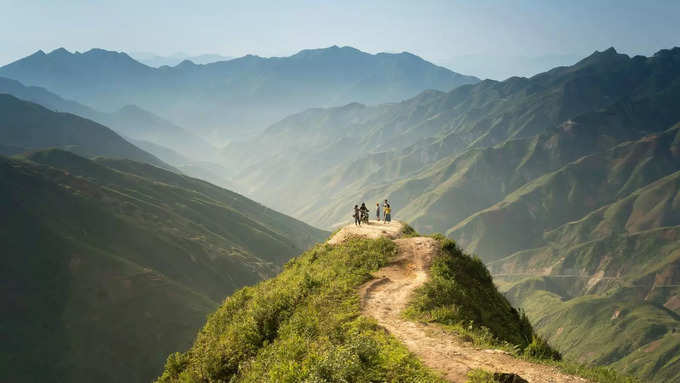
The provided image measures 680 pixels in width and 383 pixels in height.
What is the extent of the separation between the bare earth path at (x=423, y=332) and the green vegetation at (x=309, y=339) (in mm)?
659

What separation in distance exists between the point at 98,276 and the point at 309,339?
348ft

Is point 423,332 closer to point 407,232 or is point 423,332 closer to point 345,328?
point 345,328

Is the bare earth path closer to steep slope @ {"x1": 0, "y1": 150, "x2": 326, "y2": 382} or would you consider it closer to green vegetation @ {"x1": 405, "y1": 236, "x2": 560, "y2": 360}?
green vegetation @ {"x1": 405, "y1": 236, "x2": 560, "y2": 360}

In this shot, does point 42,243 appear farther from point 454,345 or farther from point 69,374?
point 454,345

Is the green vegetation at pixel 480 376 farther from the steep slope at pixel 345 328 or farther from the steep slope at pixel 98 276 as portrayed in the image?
the steep slope at pixel 98 276

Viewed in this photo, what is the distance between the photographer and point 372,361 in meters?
12.7

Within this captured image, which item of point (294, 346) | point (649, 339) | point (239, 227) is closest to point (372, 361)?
point (294, 346)

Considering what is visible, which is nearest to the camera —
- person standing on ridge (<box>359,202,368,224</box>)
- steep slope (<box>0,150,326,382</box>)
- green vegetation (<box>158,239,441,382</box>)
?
green vegetation (<box>158,239,441,382</box>)

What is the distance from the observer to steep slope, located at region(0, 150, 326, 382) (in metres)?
85.6

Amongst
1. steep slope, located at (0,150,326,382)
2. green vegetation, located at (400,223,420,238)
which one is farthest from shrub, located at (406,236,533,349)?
steep slope, located at (0,150,326,382)

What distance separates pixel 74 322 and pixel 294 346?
318ft

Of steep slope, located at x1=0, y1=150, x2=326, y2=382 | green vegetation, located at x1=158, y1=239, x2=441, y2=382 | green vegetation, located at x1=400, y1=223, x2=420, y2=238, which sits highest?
green vegetation, located at x1=400, y1=223, x2=420, y2=238

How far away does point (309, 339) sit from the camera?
613 inches

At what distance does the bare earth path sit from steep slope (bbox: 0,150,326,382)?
263ft
